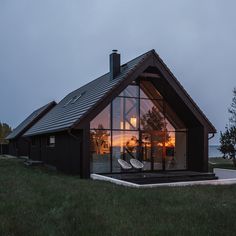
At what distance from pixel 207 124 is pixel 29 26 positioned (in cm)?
1537

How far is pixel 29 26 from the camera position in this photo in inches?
1031

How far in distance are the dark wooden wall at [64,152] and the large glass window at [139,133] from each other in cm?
66

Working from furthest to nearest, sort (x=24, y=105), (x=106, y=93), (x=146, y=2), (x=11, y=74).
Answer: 1. (x=24, y=105)
2. (x=11, y=74)
3. (x=146, y=2)
4. (x=106, y=93)

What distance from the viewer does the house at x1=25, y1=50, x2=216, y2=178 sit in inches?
586

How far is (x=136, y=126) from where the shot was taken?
1639 centimetres

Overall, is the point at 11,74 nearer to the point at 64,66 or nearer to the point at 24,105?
the point at 64,66

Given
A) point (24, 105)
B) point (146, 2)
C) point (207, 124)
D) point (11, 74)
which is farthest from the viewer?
point (24, 105)

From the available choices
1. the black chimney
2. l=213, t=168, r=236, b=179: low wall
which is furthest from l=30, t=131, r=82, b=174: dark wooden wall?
l=213, t=168, r=236, b=179: low wall

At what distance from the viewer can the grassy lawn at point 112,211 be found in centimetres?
625

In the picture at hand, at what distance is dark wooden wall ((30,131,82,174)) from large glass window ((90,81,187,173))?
2.16 ft

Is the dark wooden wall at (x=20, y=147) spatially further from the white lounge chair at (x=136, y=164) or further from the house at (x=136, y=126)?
the white lounge chair at (x=136, y=164)

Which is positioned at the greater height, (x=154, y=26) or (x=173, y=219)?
(x=154, y=26)

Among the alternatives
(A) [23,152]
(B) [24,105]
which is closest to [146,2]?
(A) [23,152]

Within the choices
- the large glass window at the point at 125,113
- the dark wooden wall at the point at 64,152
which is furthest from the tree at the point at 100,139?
the dark wooden wall at the point at 64,152
